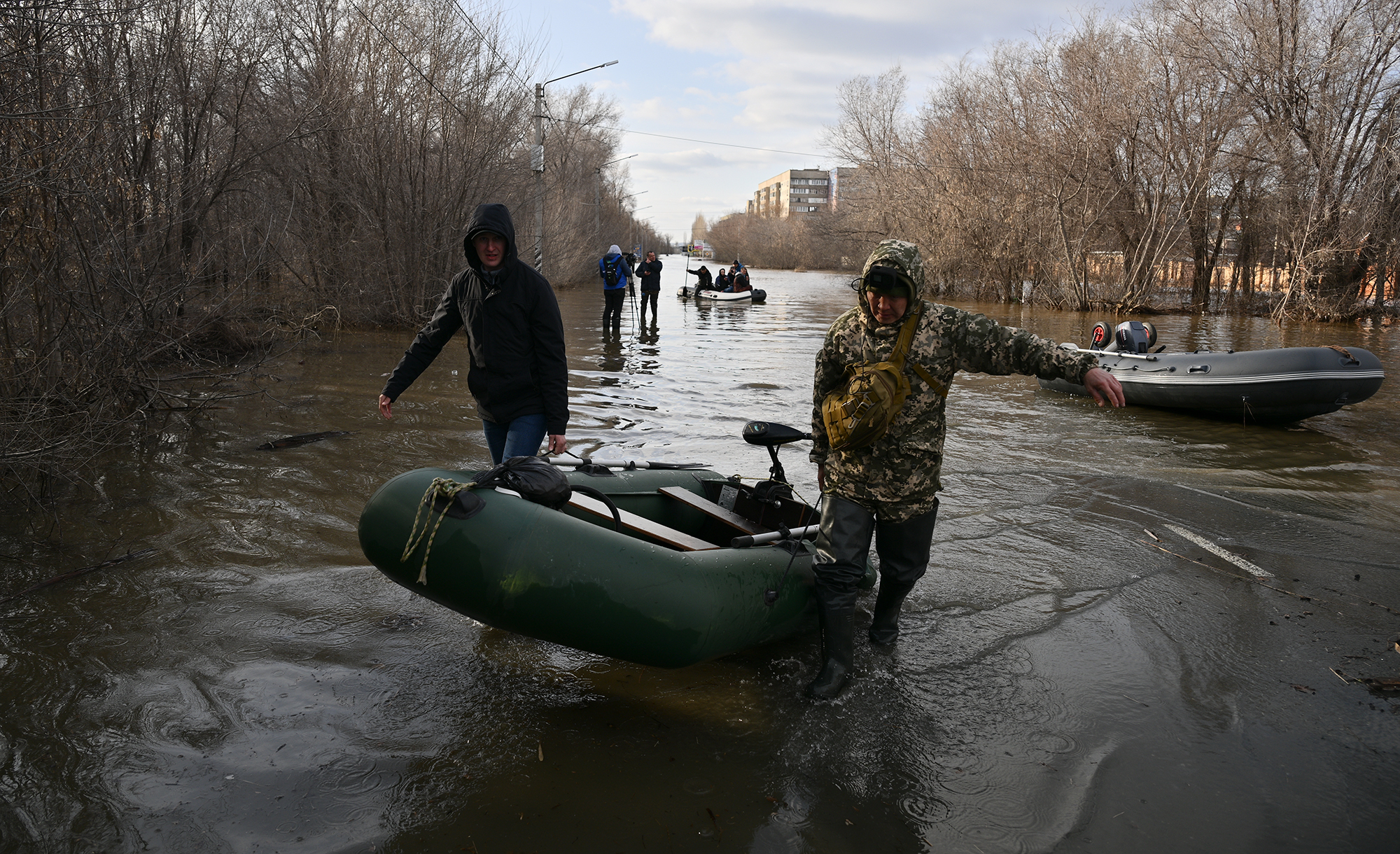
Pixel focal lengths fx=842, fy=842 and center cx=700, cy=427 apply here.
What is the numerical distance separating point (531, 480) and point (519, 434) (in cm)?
79

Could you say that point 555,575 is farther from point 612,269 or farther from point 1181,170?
point 1181,170

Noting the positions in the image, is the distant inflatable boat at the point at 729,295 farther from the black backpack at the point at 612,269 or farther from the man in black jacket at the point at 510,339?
the man in black jacket at the point at 510,339

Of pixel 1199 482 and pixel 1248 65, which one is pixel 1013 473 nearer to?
pixel 1199 482

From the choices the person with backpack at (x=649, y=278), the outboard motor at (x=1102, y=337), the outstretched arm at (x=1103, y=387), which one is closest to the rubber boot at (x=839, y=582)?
the outstretched arm at (x=1103, y=387)

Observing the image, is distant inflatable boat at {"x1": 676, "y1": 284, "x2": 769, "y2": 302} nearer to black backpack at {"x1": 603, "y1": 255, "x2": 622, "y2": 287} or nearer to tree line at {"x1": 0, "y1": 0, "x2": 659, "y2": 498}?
tree line at {"x1": 0, "y1": 0, "x2": 659, "y2": 498}

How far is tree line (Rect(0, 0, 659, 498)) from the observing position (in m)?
5.66

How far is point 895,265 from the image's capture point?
3.53m

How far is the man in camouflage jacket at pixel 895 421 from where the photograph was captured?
142 inches

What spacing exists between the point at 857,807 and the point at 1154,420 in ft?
31.2

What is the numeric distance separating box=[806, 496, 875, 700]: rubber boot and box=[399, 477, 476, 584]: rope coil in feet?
5.25

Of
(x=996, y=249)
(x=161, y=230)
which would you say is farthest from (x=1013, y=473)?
(x=996, y=249)

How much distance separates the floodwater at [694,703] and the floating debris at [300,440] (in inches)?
21.7

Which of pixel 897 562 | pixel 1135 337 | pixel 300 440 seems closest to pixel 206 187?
pixel 300 440

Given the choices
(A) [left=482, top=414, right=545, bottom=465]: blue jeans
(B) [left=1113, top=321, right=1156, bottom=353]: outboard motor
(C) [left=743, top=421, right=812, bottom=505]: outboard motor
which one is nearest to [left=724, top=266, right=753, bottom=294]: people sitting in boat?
(B) [left=1113, top=321, right=1156, bottom=353]: outboard motor
